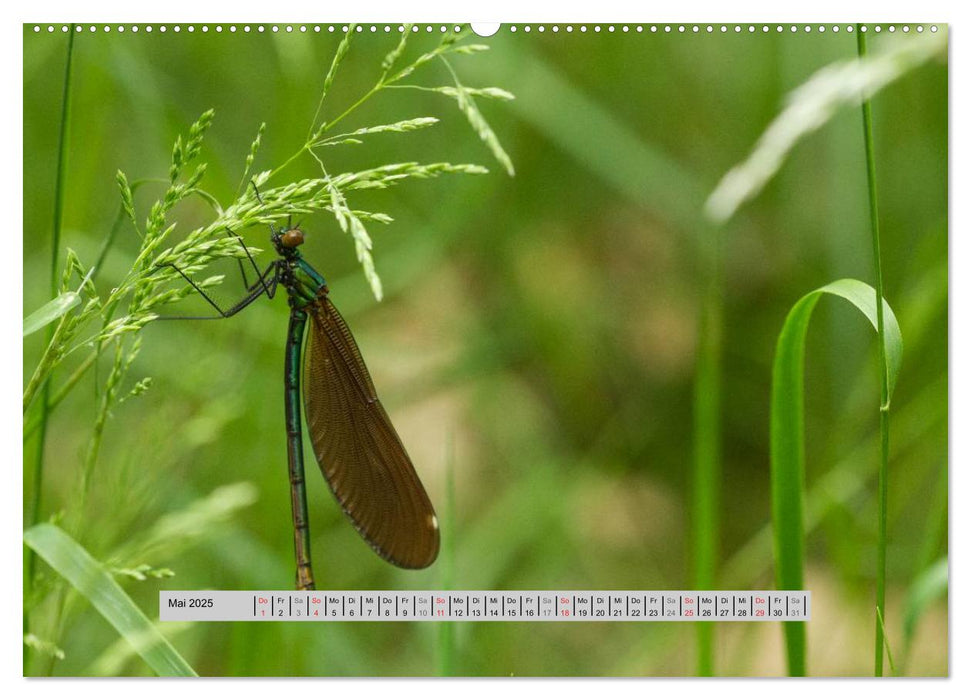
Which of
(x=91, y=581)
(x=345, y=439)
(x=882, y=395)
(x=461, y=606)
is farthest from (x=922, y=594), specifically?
(x=91, y=581)

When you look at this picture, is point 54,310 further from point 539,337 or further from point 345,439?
point 539,337

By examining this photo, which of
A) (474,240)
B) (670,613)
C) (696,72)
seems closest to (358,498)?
(670,613)

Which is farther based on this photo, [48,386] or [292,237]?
[292,237]

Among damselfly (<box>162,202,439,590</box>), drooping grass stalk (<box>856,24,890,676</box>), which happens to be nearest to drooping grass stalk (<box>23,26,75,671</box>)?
damselfly (<box>162,202,439,590</box>)

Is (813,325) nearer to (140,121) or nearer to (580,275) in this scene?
(580,275)
